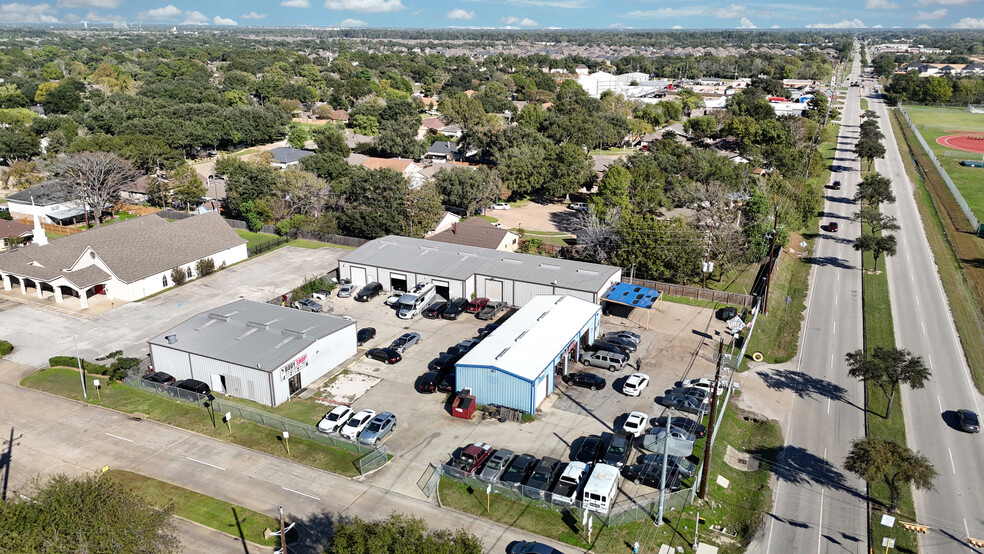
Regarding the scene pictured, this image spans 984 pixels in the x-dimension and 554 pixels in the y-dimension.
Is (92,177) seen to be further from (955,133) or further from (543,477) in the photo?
(955,133)

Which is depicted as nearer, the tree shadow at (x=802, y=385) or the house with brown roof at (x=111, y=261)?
the tree shadow at (x=802, y=385)

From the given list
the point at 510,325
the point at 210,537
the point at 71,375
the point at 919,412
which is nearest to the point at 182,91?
the point at 71,375

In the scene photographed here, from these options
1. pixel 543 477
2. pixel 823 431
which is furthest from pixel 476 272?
pixel 823 431

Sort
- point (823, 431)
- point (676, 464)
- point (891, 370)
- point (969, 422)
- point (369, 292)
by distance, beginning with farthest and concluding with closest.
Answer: point (369, 292) < point (891, 370) < point (823, 431) < point (969, 422) < point (676, 464)

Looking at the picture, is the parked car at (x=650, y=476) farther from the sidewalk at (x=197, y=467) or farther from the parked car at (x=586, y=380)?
the parked car at (x=586, y=380)

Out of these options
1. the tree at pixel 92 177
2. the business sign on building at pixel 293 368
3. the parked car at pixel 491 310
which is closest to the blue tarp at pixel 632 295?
the parked car at pixel 491 310

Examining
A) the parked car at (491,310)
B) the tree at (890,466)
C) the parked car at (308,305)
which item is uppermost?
the tree at (890,466)
